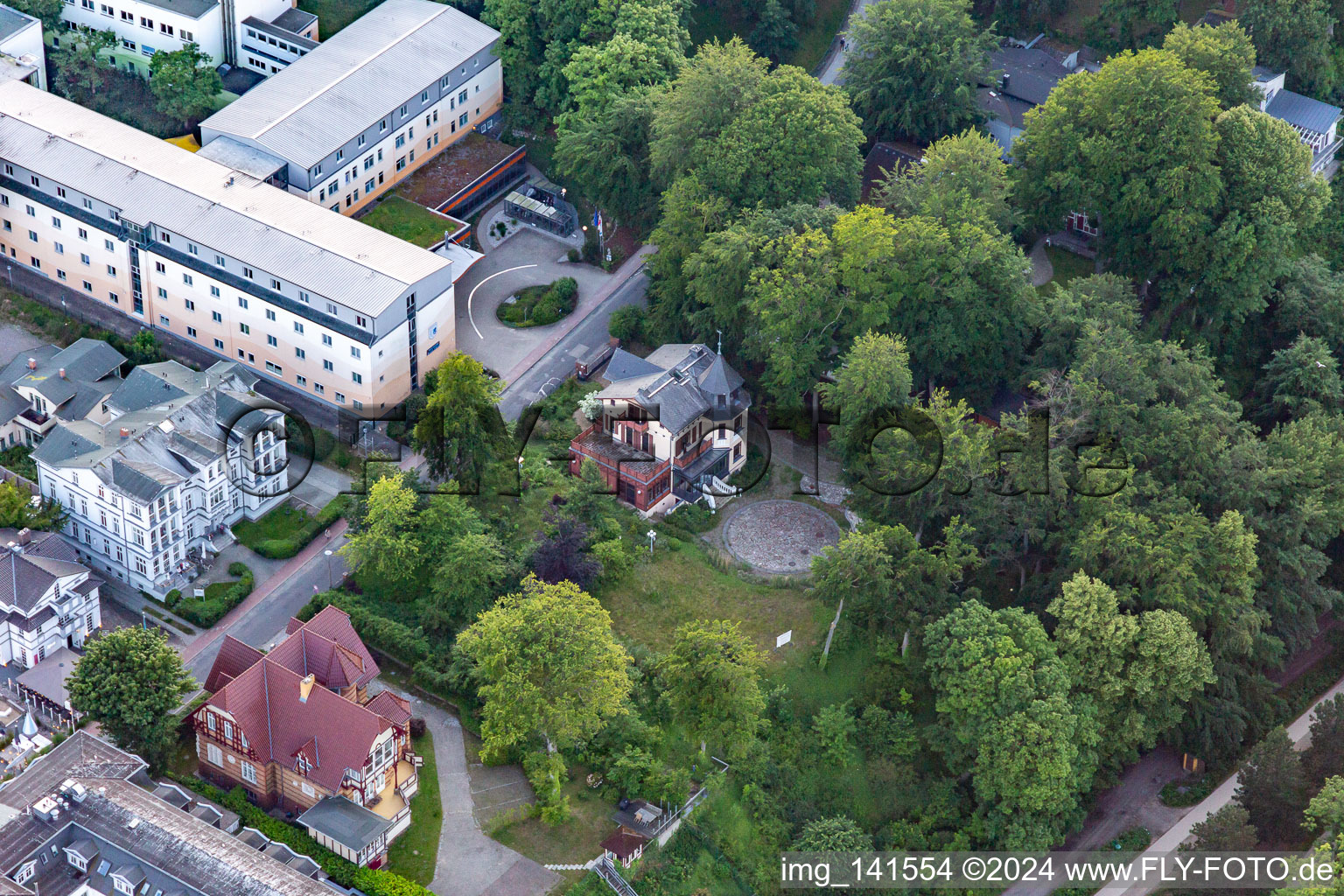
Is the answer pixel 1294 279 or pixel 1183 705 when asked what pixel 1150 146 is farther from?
pixel 1183 705

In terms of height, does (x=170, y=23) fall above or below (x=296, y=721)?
above

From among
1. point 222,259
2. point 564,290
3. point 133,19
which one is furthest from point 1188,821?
point 133,19

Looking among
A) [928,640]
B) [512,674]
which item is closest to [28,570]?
[512,674]

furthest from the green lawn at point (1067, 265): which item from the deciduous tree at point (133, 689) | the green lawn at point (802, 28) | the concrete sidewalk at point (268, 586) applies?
the deciduous tree at point (133, 689)

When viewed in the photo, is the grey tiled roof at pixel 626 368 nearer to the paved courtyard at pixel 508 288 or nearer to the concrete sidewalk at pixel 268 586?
the paved courtyard at pixel 508 288

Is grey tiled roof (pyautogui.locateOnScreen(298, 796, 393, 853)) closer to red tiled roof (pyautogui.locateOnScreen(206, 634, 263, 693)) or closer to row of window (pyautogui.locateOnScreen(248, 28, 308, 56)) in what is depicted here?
red tiled roof (pyautogui.locateOnScreen(206, 634, 263, 693))

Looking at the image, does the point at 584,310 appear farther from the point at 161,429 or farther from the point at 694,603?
the point at 161,429

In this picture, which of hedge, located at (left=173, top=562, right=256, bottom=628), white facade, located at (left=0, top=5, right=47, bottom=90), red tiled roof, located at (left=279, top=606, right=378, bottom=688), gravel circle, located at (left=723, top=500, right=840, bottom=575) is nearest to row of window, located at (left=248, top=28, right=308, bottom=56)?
white facade, located at (left=0, top=5, right=47, bottom=90)
